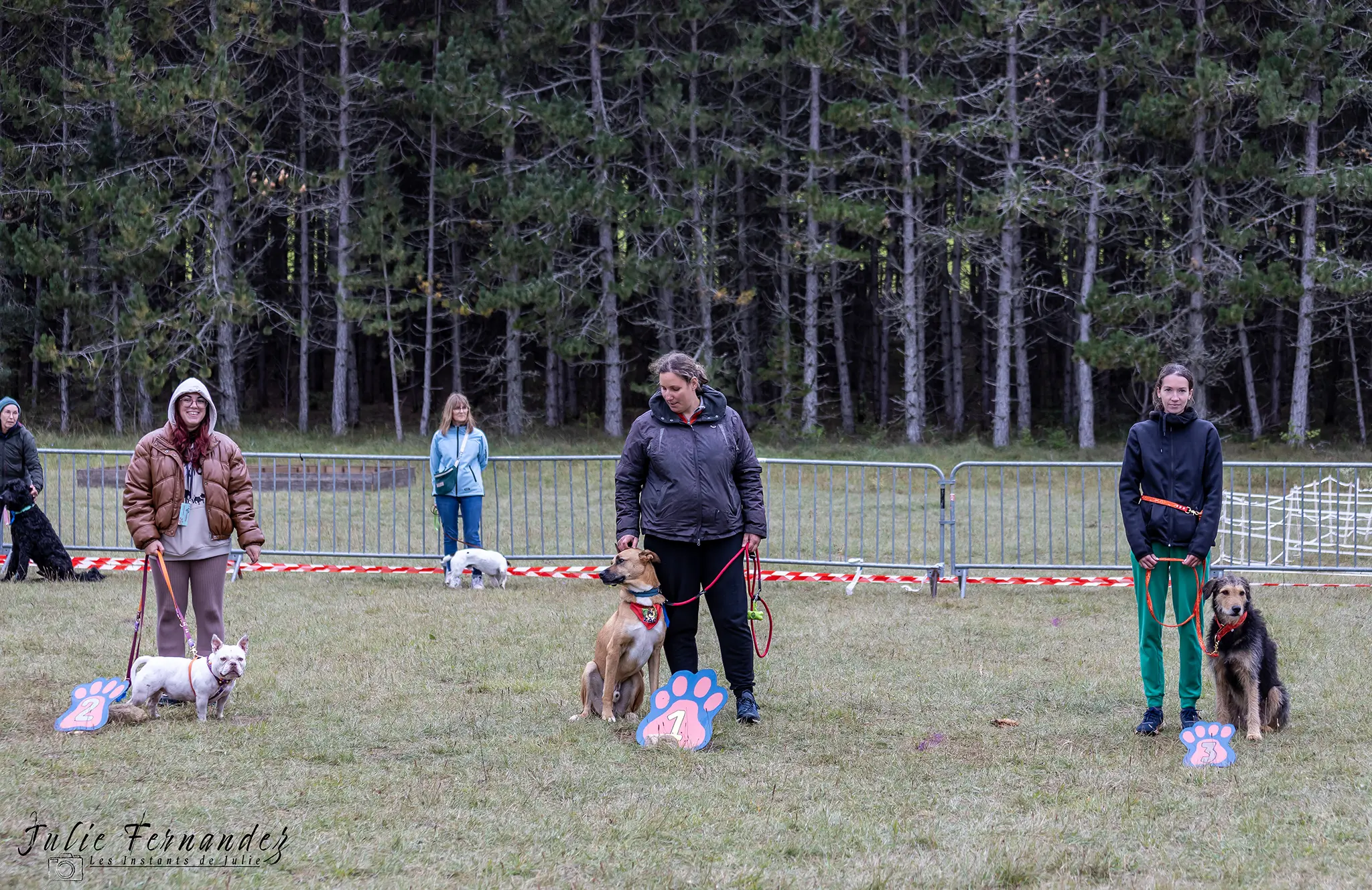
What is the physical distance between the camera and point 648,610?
657cm

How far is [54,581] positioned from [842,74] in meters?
20.6

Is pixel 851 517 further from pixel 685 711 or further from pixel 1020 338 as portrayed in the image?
pixel 1020 338

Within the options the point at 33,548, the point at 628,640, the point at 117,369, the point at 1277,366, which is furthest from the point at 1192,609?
the point at 1277,366

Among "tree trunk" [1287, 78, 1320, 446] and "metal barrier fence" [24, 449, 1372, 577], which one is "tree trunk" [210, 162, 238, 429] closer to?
"metal barrier fence" [24, 449, 1372, 577]

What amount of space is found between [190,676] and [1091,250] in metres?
23.7

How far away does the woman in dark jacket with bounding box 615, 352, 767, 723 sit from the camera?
6.55 meters

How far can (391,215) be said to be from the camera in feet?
94.1

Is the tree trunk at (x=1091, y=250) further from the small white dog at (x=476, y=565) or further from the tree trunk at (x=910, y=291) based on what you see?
the small white dog at (x=476, y=565)

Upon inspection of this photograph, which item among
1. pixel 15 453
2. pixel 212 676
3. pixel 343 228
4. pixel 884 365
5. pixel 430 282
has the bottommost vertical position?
pixel 212 676

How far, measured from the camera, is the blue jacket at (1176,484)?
20.8 feet

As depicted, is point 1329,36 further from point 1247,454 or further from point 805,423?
A: point 805,423

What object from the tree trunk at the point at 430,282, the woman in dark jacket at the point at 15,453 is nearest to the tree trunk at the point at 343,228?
the tree trunk at the point at 430,282

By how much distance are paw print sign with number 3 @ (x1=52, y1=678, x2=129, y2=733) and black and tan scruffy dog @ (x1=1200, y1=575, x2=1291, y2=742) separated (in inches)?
218

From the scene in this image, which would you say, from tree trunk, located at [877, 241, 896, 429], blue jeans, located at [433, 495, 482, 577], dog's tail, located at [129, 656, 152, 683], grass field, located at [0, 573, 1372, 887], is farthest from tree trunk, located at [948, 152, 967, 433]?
dog's tail, located at [129, 656, 152, 683]
